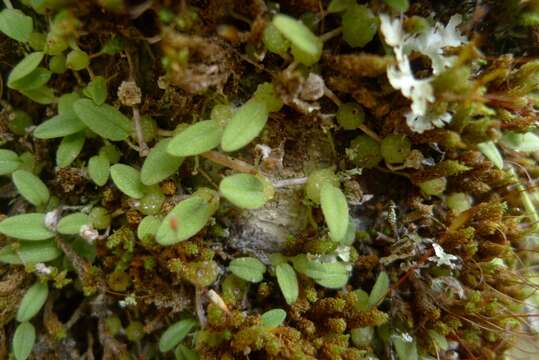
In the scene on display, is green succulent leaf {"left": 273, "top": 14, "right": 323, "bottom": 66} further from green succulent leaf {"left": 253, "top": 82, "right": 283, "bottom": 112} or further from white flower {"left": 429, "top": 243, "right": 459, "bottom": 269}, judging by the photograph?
white flower {"left": 429, "top": 243, "right": 459, "bottom": 269}

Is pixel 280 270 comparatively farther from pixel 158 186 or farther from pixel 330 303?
pixel 158 186

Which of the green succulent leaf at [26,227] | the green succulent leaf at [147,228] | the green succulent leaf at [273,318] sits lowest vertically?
the green succulent leaf at [273,318]

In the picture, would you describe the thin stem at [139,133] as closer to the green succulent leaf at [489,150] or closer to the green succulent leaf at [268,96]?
the green succulent leaf at [268,96]

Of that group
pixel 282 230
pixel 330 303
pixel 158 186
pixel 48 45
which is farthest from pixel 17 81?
pixel 330 303

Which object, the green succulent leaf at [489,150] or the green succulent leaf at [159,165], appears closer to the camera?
the green succulent leaf at [159,165]

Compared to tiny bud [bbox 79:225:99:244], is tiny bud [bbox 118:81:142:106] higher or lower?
higher

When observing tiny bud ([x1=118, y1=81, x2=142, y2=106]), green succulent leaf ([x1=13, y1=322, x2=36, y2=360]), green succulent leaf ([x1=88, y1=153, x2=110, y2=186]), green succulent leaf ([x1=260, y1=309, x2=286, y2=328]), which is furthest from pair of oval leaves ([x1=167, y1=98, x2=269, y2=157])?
green succulent leaf ([x1=13, y1=322, x2=36, y2=360])

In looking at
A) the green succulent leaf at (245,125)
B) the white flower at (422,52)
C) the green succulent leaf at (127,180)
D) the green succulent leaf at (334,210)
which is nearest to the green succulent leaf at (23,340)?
the green succulent leaf at (127,180)
